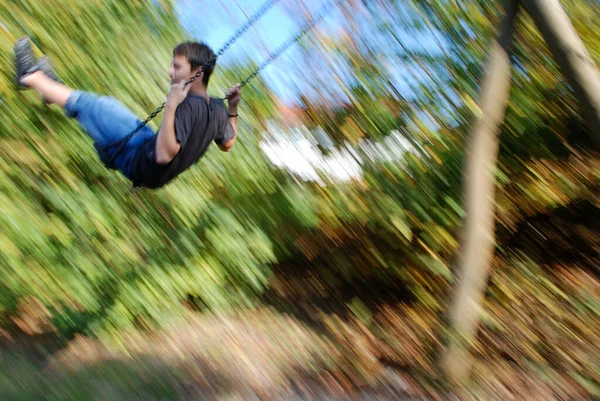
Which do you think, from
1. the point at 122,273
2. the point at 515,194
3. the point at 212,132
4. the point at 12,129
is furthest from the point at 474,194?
the point at 12,129

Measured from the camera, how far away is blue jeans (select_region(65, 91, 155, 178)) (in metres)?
2.64

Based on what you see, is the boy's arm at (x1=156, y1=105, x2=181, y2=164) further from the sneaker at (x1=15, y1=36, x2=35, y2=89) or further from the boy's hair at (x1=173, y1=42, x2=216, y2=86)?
the sneaker at (x1=15, y1=36, x2=35, y2=89)

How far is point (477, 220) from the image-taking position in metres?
3.74

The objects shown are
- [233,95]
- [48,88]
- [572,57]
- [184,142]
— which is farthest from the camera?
[233,95]

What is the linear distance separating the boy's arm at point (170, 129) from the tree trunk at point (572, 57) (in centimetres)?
179

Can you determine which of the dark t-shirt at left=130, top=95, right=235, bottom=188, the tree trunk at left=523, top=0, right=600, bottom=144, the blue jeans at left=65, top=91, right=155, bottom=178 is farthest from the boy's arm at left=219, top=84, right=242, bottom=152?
→ the tree trunk at left=523, top=0, right=600, bottom=144

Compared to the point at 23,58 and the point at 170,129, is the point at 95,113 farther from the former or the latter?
the point at 170,129

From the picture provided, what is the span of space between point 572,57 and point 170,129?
1.93 m

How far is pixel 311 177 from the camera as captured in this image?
15.6 feet

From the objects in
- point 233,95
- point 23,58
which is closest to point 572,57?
point 233,95

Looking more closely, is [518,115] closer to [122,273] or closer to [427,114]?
[427,114]

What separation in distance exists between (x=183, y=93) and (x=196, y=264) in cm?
229

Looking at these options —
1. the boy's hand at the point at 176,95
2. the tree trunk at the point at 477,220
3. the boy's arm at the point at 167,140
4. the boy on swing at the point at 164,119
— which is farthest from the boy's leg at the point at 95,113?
the tree trunk at the point at 477,220

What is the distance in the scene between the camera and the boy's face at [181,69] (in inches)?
94.0
